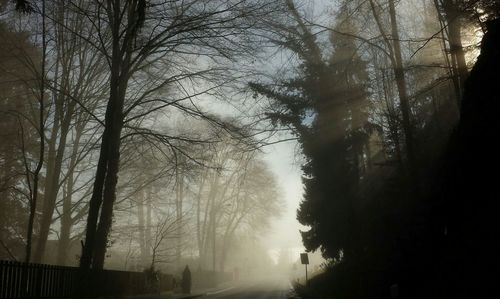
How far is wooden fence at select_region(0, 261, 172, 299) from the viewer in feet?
35.3

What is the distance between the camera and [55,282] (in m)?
13.2

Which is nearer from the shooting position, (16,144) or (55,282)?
(55,282)

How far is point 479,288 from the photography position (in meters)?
7.89

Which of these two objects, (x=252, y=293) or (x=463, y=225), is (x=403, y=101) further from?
(x=252, y=293)

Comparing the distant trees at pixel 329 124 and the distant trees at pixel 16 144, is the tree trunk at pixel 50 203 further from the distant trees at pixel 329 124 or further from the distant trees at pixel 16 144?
the distant trees at pixel 329 124

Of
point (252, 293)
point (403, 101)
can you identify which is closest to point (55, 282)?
point (403, 101)

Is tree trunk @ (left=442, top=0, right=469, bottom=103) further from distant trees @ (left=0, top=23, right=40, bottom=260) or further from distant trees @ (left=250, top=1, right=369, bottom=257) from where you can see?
distant trees @ (left=0, top=23, right=40, bottom=260)

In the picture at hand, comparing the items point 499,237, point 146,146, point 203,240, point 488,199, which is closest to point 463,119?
point 488,199

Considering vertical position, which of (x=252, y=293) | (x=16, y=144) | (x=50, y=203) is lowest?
(x=252, y=293)

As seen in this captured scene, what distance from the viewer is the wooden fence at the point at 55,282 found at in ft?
35.3

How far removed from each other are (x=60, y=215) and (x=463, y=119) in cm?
2151

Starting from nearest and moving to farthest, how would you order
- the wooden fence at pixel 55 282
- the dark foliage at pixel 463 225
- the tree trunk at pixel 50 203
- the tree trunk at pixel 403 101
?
the dark foliage at pixel 463 225 < the wooden fence at pixel 55 282 < the tree trunk at pixel 403 101 < the tree trunk at pixel 50 203

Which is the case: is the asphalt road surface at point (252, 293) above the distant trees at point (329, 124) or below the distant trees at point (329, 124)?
below

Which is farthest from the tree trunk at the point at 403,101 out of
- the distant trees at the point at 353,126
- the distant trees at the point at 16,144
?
the distant trees at the point at 16,144
